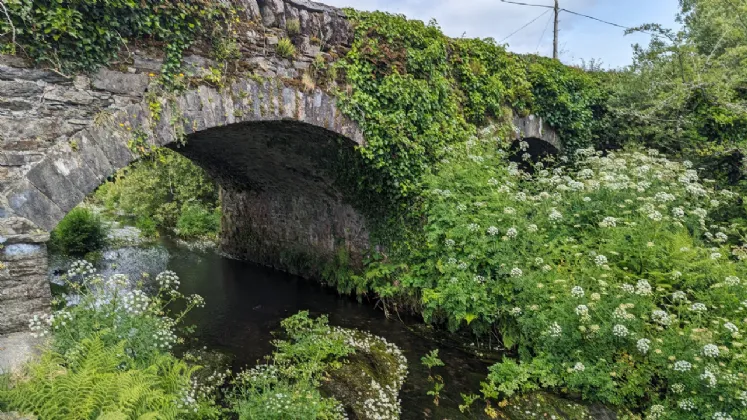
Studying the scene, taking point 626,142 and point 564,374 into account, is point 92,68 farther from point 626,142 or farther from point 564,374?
point 626,142

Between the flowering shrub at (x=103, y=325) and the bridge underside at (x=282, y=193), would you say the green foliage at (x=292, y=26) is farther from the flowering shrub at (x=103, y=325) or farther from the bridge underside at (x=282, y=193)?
the flowering shrub at (x=103, y=325)

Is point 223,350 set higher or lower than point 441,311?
lower

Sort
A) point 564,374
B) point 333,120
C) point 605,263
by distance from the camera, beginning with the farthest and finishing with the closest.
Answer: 1. point 333,120
2. point 605,263
3. point 564,374

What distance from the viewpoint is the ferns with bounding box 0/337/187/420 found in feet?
10.3

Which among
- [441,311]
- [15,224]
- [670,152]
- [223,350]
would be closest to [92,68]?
[15,224]

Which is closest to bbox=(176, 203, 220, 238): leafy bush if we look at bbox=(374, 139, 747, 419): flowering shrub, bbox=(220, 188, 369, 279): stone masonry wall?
bbox=(220, 188, 369, 279): stone masonry wall

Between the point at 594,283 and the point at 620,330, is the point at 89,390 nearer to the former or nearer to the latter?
the point at 620,330

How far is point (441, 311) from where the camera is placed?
7324 mm

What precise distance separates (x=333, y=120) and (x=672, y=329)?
5196 mm

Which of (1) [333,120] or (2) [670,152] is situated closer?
(1) [333,120]

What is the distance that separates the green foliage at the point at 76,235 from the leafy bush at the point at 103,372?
871cm

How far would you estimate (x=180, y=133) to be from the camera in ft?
17.6

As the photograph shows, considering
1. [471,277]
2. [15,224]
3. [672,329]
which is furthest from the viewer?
[471,277]

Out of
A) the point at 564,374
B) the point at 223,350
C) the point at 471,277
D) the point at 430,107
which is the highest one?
Result: the point at 430,107
